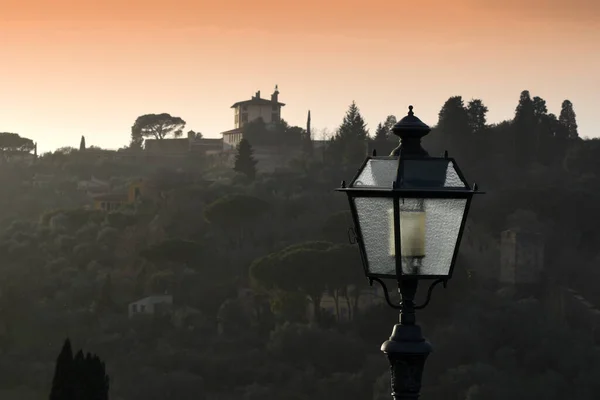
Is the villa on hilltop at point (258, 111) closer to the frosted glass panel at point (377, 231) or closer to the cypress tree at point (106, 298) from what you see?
the cypress tree at point (106, 298)

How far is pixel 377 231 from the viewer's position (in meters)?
3.89

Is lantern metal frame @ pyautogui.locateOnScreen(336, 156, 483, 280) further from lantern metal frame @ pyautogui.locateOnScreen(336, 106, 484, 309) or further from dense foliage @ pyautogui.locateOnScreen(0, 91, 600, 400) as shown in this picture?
dense foliage @ pyautogui.locateOnScreen(0, 91, 600, 400)

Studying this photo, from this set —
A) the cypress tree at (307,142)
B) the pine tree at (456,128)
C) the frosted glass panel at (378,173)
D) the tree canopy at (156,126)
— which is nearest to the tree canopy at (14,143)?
the tree canopy at (156,126)

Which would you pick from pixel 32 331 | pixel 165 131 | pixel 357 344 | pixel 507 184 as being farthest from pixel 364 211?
pixel 165 131

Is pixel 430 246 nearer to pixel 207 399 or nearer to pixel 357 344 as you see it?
pixel 207 399

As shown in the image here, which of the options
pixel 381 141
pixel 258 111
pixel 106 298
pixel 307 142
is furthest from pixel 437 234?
pixel 258 111

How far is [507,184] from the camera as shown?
52781 millimetres

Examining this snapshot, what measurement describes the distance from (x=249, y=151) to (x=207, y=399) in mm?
23013

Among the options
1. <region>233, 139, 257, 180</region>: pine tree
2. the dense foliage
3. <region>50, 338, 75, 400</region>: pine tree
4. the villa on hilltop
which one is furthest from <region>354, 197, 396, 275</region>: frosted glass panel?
the villa on hilltop

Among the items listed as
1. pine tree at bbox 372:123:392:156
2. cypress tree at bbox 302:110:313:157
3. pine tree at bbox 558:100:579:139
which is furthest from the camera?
cypress tree at bbox 302:110:313:157

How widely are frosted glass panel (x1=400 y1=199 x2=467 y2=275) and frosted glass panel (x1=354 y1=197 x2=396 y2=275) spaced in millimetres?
50

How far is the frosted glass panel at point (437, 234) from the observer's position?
3818mm

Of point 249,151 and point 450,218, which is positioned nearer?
point 450,218

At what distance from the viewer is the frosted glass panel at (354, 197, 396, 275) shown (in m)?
3.86
